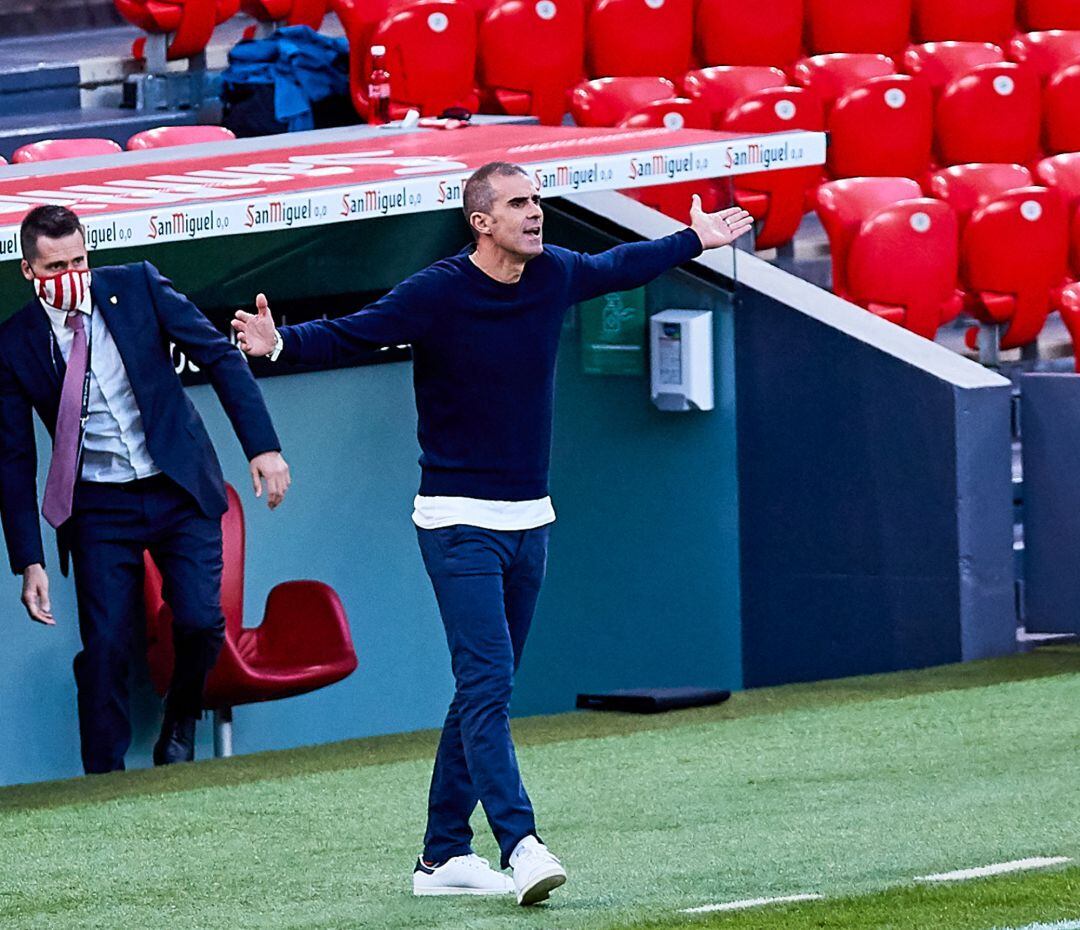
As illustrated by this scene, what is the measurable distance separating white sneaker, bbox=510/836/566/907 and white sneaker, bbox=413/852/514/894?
0.71 feet

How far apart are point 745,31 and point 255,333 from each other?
23.4ft

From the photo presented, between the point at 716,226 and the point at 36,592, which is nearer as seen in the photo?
the point at 716,226

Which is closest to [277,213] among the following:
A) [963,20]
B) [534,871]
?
[534,871]

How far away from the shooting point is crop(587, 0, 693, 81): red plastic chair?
10641 mm

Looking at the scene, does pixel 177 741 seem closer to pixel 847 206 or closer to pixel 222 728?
pixel 222 728

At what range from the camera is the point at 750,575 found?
27.9 ft

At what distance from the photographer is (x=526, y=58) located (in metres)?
10.2

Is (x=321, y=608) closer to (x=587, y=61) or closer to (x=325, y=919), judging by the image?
(x=325, y=919)

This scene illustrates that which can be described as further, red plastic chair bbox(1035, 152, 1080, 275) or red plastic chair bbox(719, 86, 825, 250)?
red plastic chair bbox(1035, 152, 1080, 275)

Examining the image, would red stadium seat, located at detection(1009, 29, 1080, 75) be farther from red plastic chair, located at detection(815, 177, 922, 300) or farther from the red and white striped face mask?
the red and white striped face mask

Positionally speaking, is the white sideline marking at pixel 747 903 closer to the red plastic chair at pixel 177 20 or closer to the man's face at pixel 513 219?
the man's face at pixel 513 219

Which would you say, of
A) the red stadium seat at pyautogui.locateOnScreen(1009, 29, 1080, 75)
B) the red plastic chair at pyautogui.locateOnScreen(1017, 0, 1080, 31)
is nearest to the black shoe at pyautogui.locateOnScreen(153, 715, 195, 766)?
the red stadium seat at pyautogui.locateOnScreen(1009, 29, 1080, 75)

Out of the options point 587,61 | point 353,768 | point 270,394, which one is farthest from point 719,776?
point 587,61

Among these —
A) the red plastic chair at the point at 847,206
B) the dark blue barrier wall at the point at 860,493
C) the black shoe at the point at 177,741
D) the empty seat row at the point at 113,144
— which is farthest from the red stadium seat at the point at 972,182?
the black shoe at the point at 177,741
